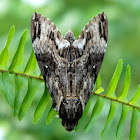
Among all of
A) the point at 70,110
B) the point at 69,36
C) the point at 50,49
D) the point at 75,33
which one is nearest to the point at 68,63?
the point at 50,49

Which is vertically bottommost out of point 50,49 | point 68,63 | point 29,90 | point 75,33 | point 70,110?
point 70,110

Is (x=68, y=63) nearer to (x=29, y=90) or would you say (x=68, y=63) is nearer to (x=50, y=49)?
(x=50, y=49)

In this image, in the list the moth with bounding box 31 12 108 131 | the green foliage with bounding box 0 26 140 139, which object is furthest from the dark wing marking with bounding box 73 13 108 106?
the green foliage with bounding box 0 26 140 139

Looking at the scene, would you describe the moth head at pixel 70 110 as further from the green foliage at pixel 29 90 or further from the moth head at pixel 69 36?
the moth head at pixel 69 36

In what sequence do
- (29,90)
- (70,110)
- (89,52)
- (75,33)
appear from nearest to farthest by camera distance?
(29,90), (70,110), (89,52), (75,33)

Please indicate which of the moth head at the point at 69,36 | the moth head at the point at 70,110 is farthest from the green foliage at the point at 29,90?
the moth head at the point at 69,36

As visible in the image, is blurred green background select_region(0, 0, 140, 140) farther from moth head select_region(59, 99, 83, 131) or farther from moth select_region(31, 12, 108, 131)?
moth head select_region(59, 99, 83, 131)
